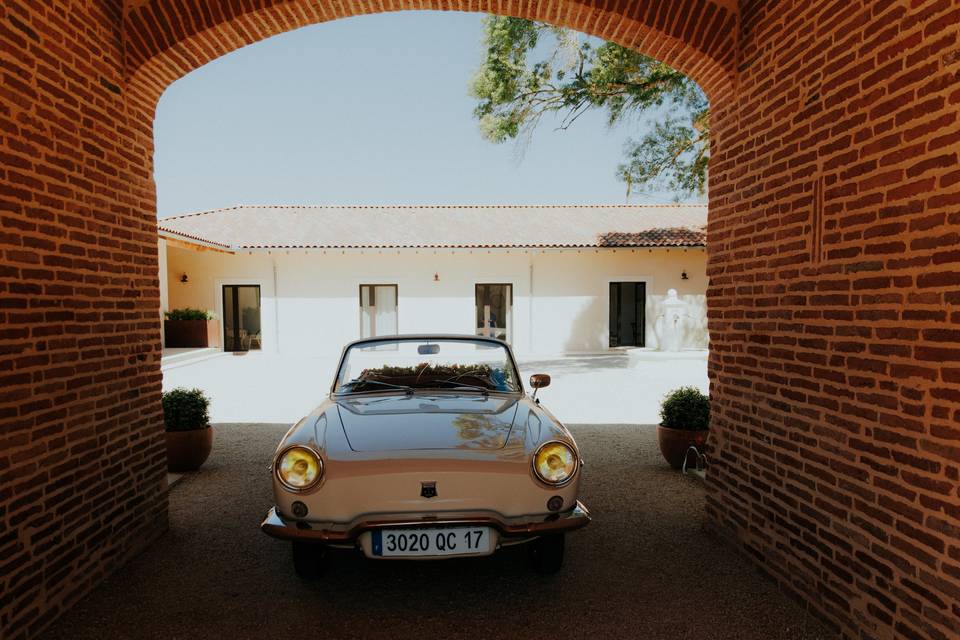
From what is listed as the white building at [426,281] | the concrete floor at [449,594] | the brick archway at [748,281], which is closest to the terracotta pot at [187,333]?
the white building at [426,281]

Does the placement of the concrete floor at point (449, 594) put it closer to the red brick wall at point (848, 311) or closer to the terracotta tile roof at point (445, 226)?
the red brick wall at point (848, 311)

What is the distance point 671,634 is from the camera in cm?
242

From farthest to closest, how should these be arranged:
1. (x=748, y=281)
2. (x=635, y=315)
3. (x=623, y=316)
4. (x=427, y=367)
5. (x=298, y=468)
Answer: (x=623, y=316)
(x=635, y=315)
(x=427, y=367)
(x=748, y=281)
(x=298, y=468)

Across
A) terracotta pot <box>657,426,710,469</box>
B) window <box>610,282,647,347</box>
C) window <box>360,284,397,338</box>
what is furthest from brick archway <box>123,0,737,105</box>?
window <box>610,282,647,347</box>

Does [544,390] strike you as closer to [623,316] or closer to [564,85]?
[564,85]

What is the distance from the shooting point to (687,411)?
5.01 meters

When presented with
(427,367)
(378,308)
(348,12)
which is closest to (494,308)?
(378,308)

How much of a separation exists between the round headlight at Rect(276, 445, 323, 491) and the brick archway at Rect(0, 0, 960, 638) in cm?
108

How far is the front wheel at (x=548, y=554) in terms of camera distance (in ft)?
9.52

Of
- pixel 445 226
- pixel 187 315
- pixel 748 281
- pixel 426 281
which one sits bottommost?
pixel 187 315

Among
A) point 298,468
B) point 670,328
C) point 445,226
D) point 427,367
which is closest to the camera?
point 298,468

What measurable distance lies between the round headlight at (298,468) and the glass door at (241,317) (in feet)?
47.6

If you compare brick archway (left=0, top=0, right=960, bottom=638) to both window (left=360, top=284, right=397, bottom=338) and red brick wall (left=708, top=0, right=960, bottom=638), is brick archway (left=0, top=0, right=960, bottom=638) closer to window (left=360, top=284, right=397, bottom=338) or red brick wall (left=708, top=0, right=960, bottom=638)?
red brick wall (left=708, top=0, right=960, bottom=638)

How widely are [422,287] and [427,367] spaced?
12237 millimetres
